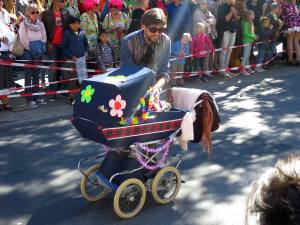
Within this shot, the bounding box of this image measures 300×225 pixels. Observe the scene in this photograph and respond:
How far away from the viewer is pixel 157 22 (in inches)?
168

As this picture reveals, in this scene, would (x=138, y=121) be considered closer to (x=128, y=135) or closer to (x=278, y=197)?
(x=128, y=135)

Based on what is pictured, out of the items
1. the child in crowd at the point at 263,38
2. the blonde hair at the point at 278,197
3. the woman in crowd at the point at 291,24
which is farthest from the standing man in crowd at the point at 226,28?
the blonde hair at the point at 278,197

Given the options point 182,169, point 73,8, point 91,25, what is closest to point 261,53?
point 91,25

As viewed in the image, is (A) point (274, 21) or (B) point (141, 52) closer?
(B) point (141, 52)

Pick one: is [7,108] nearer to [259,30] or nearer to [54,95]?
[54,95]

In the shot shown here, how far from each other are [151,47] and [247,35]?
7.04 meters

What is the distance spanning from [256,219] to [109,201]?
3790mm

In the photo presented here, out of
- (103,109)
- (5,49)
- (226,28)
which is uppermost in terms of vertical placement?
(226,28)

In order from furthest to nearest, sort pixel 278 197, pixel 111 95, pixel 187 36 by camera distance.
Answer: pixel 187 36 < pixel 111 95 < pixel 278 197

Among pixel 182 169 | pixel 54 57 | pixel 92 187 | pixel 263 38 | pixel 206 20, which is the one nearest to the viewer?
pixel 92 187

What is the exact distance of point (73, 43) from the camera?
843 cm

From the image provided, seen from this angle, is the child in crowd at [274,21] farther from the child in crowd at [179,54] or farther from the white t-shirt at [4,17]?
the white t-shirt at [4,17]

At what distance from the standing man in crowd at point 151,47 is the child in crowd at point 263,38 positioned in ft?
24.3

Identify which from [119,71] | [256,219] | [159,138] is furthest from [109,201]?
[256,219]
